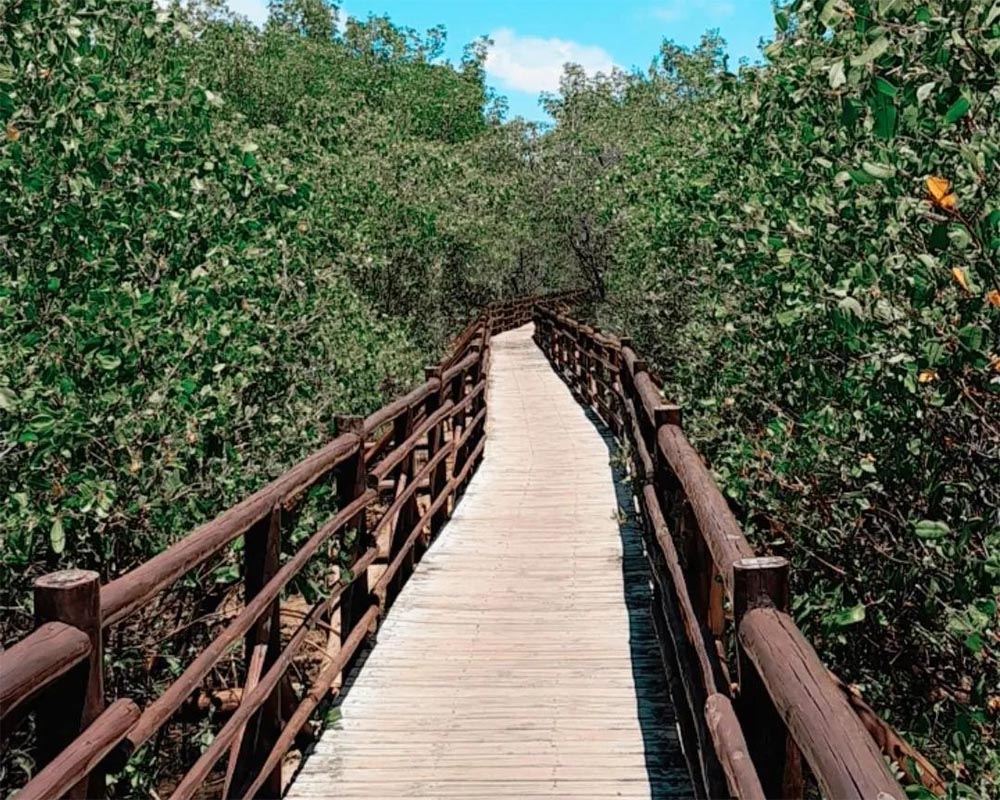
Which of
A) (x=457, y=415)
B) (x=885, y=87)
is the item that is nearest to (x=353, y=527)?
(x=885, y=87)

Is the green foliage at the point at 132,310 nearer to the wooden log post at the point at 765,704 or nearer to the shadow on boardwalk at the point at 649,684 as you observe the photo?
the shadow on boardwalk at the point at 649,684

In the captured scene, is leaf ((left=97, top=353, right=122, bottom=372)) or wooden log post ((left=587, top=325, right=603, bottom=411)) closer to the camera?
leaf ((left=97, top=353, right=122, bottom=372))

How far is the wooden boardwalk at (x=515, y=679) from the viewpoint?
4.34 meters

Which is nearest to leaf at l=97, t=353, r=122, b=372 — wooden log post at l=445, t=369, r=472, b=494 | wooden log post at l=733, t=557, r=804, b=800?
wooden log post at l=733, t=557, r=804, b=800

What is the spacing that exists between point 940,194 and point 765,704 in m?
1.41

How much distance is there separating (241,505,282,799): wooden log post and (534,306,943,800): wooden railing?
142cm

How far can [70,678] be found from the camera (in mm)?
2398

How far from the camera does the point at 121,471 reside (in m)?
5.10

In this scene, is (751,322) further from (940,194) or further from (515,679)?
(940,194)

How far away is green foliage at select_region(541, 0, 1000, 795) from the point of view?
333cm

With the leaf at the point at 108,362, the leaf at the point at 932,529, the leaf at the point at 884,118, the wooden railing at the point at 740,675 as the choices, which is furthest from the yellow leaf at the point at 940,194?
the leaf at the point at 108,362

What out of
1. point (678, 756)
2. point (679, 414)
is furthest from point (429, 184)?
point (678, 756)

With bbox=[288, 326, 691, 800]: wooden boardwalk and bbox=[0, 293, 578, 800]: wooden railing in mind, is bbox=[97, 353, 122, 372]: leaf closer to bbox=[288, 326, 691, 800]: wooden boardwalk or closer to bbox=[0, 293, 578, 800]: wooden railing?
bbox=[0, 293, 578, 800]: wooden railing

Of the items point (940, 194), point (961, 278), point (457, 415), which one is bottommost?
point (457, 415)
